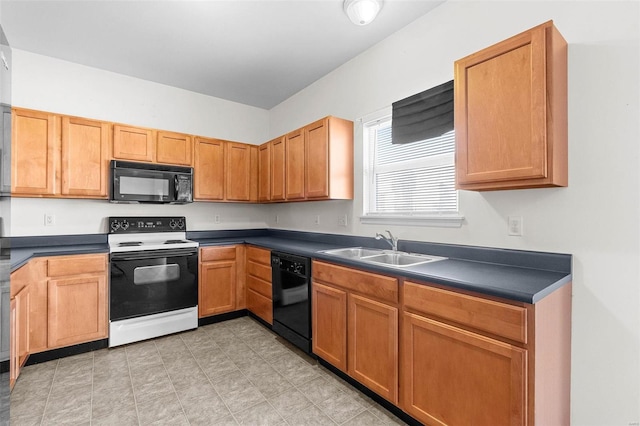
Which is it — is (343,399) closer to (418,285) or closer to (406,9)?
(418,285)

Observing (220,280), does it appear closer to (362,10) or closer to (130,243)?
(130,243)

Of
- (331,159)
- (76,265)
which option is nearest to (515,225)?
(331,159)

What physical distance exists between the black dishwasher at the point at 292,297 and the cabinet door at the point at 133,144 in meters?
1.81

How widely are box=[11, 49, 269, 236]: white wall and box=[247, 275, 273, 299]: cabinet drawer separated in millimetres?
1014

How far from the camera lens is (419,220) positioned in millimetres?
2523

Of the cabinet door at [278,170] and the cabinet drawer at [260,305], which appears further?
the cabinet door at [278,170]

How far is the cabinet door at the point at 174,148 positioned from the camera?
352cm

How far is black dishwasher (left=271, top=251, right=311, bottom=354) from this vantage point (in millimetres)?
2684

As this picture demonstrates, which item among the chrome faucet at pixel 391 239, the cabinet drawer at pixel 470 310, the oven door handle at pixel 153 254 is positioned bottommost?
the cabinet drawer at pixel 470 310

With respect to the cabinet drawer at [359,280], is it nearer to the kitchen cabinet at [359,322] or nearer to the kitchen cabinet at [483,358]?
the kitchen cabinet at [359,322]

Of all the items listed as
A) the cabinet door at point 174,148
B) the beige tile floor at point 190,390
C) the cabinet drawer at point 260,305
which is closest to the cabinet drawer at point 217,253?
the cabinet drawer at point 260,305

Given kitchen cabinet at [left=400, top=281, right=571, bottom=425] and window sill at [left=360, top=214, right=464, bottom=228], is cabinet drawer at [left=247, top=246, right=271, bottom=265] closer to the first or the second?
window sill at [left=360, top=214, right=464, bottom=228]

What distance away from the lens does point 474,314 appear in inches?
58.3

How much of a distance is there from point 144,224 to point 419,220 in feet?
9.88
